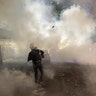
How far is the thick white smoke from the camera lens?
24.4 metres

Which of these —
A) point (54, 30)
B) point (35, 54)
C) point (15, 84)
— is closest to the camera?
point (35, 54)

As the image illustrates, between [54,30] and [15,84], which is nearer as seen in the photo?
[15,84]

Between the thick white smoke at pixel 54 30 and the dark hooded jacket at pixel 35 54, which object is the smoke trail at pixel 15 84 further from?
the thick white smoke at pixel 54 30

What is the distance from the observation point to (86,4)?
26.4 meters

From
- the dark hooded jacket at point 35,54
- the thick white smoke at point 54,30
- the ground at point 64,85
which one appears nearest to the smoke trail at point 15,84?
the ground at point 64,85

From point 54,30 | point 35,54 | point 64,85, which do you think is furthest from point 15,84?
point 54,30

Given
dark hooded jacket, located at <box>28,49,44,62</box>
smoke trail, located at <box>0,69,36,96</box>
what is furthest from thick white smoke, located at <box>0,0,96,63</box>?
dark hooded jacket, located at <box>28,49,44,62</box>

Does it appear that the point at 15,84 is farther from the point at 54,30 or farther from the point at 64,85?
the point at 54,30

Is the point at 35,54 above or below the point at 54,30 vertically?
below

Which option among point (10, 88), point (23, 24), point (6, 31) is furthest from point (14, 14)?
A: point (10, 88)

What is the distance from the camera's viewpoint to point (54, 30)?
26.5 m

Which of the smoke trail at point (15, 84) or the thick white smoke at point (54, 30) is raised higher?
the thick white smoke at point (54, 30)

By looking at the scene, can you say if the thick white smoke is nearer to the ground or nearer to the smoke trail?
the ground

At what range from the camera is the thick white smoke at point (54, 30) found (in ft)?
80.2
